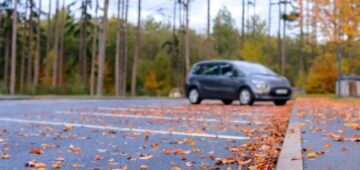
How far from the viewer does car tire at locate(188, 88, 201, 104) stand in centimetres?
1827

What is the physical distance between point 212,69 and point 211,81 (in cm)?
48

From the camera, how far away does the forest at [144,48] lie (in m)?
35.4

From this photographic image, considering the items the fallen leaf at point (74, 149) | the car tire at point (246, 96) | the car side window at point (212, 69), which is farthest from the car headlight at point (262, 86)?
the fallen leaf at point (74, 149)

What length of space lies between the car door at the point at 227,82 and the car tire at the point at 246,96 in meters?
0.26

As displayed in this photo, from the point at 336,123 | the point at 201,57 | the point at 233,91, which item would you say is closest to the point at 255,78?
the point at 233,91

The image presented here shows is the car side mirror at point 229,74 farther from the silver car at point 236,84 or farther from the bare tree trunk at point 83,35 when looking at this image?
the bare tree trunk at point 83,35

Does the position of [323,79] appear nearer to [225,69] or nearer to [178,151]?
[225,69]

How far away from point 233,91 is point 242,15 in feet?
94.6

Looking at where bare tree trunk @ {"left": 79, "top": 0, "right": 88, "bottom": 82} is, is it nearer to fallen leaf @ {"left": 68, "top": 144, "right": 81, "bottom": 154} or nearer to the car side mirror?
the car side mirror

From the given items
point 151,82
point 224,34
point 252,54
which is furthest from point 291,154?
point 224,34

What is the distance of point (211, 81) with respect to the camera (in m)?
17.8

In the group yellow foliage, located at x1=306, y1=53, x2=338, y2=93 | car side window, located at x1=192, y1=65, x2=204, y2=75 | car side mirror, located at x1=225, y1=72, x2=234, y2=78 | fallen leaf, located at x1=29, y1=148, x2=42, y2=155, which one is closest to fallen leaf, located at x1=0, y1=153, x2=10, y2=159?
fallen leaf, located at x1=29, y1=148, x2=42, y2=155

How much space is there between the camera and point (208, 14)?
40.2 m

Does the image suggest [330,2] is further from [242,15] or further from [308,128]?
[242,15]
